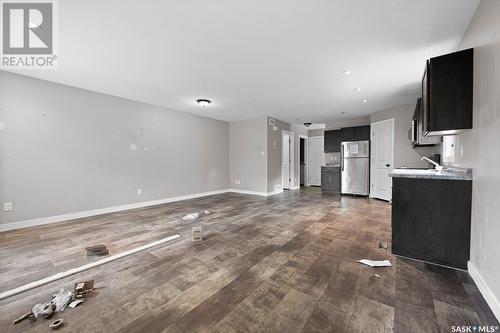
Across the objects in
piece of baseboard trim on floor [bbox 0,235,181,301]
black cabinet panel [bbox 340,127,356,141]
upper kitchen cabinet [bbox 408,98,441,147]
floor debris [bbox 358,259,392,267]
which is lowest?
piece of baseboard trim on floor [bbox 0,235,181,301]

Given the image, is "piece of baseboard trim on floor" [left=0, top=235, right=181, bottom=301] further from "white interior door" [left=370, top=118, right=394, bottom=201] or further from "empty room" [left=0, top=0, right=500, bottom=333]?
"white interior door" [left=370, top=118, right=394, bottom=201]

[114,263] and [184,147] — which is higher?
[184,147]

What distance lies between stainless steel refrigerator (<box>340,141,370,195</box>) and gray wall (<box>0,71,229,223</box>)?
477cm

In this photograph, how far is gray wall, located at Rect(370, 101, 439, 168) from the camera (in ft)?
15.8

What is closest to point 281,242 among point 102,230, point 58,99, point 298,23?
point 298,23

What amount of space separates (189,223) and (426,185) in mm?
3304

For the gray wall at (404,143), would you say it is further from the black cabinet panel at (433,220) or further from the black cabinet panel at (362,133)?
the black cabinet panel at (433,220)

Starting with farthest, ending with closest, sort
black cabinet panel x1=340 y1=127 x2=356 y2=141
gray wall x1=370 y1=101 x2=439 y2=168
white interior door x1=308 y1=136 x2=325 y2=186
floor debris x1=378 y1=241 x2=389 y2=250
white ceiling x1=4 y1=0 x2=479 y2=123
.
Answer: white interior door x1=308 y1=136 x2=325 y2=186, black cabinet panel x1=340 y1=127 x2=356 y2=141, gray wall x1=370 y1=101 x2=439 y2=168, floor debris x1=378 y1=241 x2=389 y2=250, white ceiling x1=4 y1=0 x2=479 y2=123

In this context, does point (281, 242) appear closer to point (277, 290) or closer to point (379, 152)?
point (277, 290)

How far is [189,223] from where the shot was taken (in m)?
3.45

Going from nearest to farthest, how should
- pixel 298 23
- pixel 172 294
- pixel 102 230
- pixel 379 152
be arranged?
pixel 172 294 → pixel 298 23 → pixel 102 230 → pixel 379 152

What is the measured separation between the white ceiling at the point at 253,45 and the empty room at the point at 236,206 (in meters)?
0.02

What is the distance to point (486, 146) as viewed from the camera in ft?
5.18

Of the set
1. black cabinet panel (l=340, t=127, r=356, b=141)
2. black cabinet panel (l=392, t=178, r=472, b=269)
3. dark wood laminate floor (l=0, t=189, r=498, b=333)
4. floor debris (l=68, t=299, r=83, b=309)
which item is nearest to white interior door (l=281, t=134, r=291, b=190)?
black cabinet panel (l=340, t=127, r=356, b=141)
